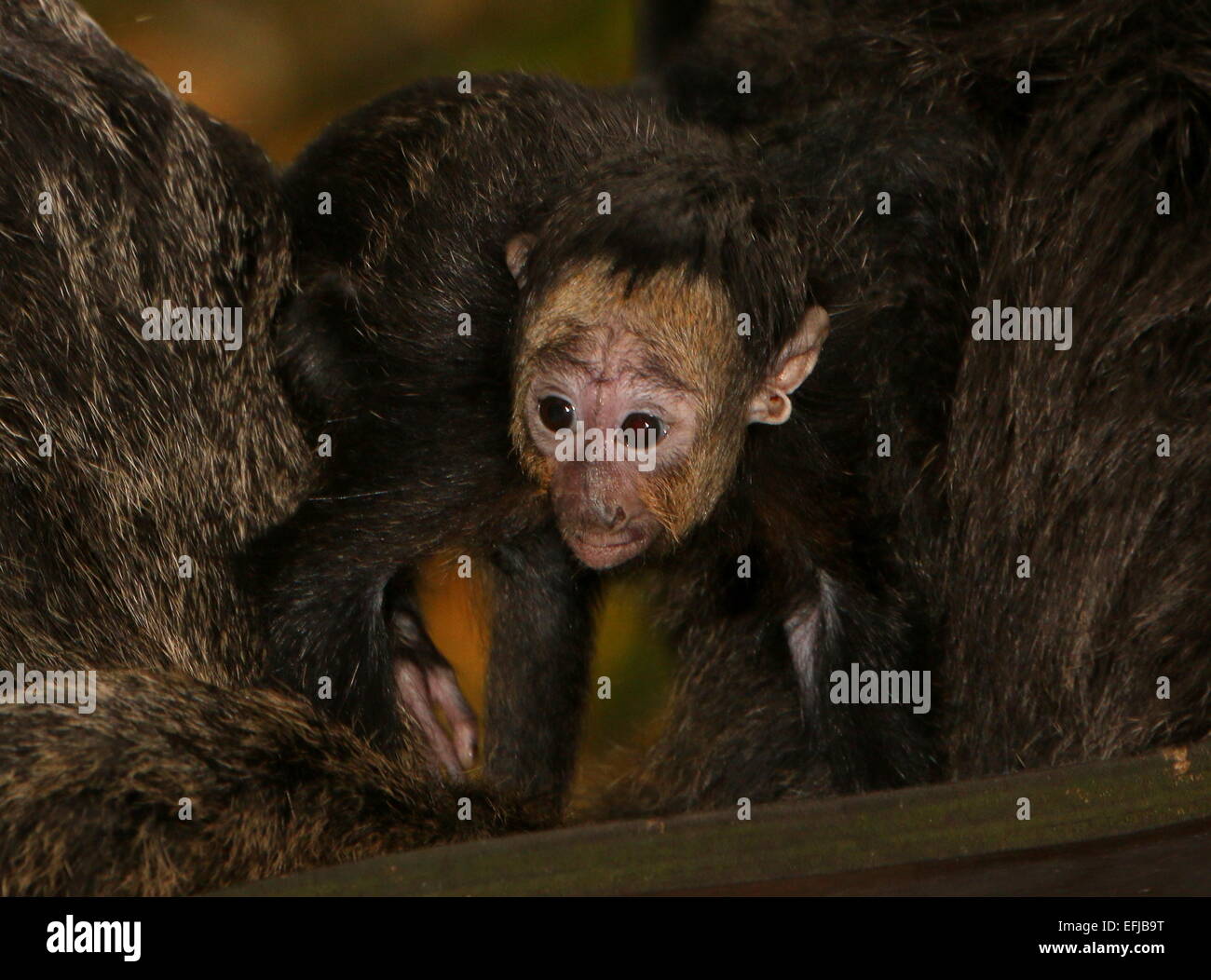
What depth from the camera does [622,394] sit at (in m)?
2.14

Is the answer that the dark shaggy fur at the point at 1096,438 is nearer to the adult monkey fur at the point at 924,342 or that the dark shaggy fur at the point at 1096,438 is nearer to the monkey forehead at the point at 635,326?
the adult monkey fur at the point at 924,342

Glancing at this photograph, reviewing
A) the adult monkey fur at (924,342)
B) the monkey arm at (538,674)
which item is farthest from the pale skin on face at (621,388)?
the monkey arm at (538,674)

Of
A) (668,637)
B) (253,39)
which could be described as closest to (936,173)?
(668,637)

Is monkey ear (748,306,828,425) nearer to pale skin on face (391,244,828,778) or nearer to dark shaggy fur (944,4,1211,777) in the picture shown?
pale skin on face (391,244,828,778)

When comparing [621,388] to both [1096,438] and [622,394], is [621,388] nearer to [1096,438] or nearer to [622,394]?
[622,394]

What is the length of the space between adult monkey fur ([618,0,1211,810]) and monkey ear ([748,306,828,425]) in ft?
0.33

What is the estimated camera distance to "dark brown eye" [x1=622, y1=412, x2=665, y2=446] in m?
2.16

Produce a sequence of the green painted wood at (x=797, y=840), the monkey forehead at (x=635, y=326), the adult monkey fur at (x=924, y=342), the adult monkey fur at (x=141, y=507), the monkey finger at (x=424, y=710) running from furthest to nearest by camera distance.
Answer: the monkey finger at (x=424, y=710) < the adult monkey fur at (x=924, y=342) < the monkey forehead at (x=635, y=326) < the adult monkey fur at (x=141, y=507) < the green painted wood at (x=797, y=840)

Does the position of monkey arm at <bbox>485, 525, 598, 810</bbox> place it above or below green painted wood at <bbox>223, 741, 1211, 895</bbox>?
above

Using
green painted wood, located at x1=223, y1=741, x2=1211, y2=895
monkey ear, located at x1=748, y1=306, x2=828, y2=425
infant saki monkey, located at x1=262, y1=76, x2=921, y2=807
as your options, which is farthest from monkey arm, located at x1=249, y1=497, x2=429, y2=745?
green painted wood, located at x1=223, y1=741, x2=1211, y2=895

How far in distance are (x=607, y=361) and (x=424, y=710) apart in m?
0.74

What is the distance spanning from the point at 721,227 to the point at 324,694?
80 centimetres

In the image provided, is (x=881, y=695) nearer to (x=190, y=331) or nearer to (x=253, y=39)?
(x=190, y=331)

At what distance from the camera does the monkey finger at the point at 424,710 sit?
254 cm
